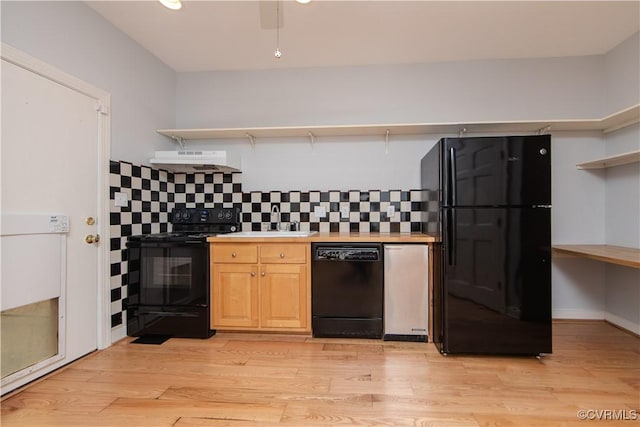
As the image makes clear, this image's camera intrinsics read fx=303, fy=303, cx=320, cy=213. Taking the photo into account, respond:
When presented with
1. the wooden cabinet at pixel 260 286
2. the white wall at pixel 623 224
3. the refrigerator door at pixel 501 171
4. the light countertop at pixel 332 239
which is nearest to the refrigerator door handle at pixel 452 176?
the refrigerator door at pixel 501 171

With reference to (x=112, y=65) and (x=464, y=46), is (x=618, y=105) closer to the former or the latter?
(x=464, y=46)

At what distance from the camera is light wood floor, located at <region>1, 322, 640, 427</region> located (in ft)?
5.16

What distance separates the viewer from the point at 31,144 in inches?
72.7

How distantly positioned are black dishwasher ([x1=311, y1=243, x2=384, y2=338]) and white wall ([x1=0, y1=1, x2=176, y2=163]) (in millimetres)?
1918

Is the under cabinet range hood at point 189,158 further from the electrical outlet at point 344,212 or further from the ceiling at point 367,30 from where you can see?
the electrical outlet at point 344,212

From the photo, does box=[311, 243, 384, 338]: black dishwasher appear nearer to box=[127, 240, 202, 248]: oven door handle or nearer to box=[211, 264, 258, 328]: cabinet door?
box=[211, 264, 258, 328]: cabinet door

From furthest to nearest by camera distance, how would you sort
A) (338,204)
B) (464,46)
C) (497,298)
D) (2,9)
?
(338,204)
(464,46)
(497,298)
(2,9)

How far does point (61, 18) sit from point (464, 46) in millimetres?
3130

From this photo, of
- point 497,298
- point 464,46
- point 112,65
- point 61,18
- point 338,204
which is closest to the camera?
point 61,18

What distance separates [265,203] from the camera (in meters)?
3.20

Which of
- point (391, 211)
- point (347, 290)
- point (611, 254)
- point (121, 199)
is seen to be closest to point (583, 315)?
point (611, 254)

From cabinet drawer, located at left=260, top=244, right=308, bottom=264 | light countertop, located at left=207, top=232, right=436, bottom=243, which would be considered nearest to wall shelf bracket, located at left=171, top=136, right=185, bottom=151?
light countertop, located at left=207, top=232, right=436, bottom=243

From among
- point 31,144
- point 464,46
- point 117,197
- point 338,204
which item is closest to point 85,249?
point 117,197

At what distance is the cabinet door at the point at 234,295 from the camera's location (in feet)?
8.43
